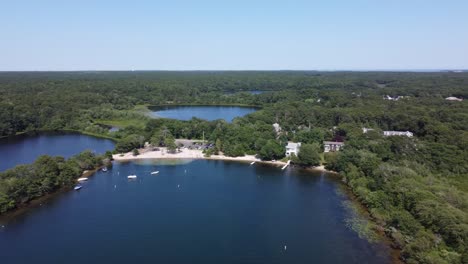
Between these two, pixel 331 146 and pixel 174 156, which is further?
pixel 331 146

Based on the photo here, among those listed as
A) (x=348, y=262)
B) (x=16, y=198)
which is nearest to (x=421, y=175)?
(x=348, y=262)

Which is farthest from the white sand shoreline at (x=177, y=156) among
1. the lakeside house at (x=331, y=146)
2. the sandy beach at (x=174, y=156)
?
the lakeside house at (x=331, y=146)

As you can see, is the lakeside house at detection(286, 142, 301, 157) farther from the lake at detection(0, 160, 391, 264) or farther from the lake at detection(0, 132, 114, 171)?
the lake at detection(0, 132, 114, 171)

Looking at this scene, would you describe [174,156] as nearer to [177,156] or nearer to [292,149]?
[177,156]

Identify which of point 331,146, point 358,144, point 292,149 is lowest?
point 331,146

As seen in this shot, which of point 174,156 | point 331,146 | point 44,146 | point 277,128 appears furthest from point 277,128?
point 44,146
